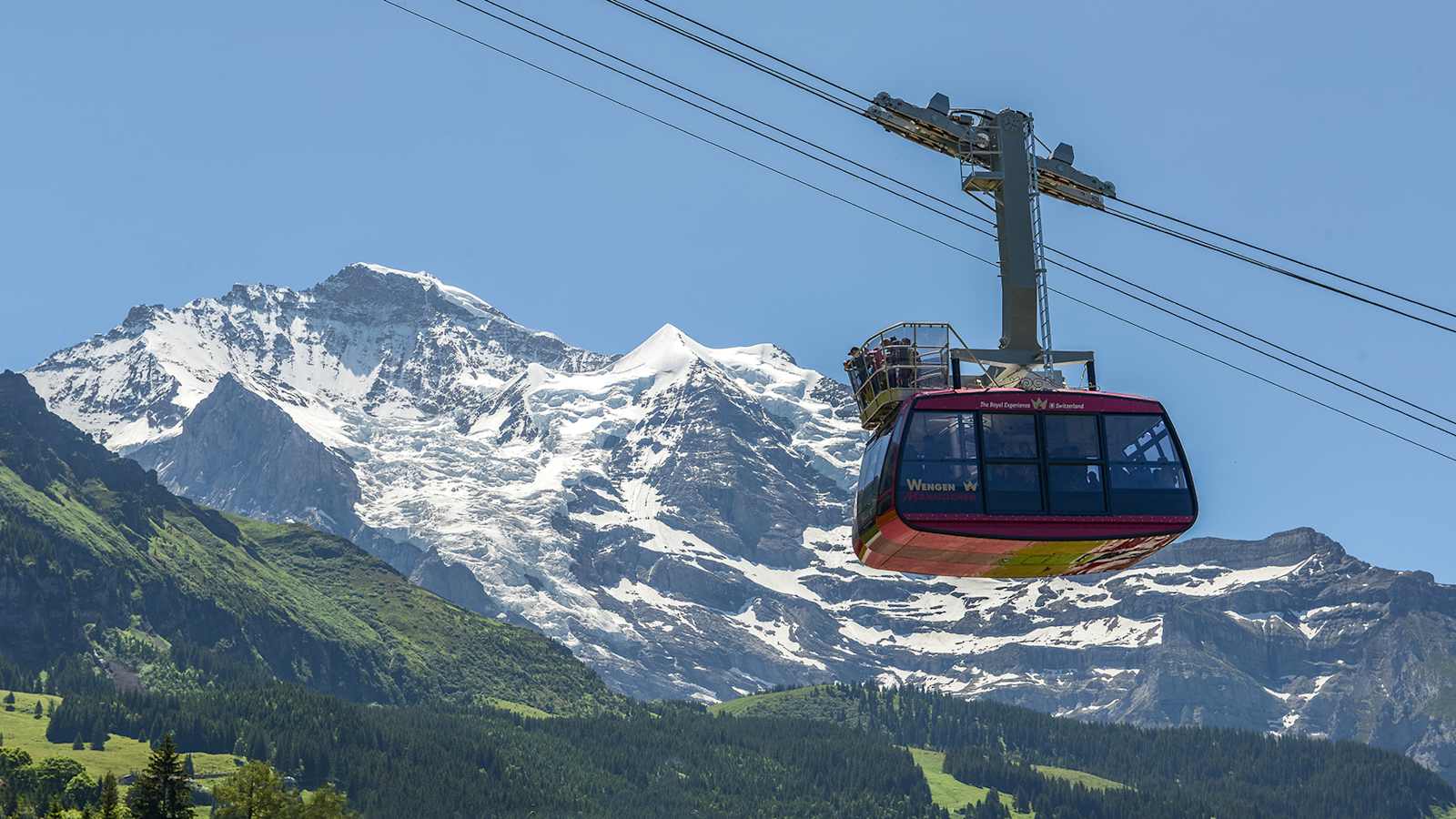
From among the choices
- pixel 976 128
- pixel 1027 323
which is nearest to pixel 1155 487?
pixel 1027 323

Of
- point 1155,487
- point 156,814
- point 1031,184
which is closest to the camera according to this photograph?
point 1031,184

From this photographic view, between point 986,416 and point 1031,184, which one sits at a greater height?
point 1031,184

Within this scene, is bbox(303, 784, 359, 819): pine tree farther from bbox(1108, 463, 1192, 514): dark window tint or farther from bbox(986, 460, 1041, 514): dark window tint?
bbox(1108, 463, 1192, 514): dark window tint

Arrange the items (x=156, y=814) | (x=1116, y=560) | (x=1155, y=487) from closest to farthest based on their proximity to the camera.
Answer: (x=1155, y=487) < (x=1116, y=560) < (x=156, y=814)

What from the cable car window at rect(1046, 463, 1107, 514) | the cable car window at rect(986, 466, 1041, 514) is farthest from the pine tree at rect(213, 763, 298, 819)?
the cable car window at rect(1046, 463, 1107, 514)

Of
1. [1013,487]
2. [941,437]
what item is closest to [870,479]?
[941,437]

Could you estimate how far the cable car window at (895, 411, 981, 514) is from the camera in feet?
202

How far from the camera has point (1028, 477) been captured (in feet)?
204

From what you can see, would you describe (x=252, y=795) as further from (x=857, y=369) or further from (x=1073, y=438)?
(x=1073, y=438)

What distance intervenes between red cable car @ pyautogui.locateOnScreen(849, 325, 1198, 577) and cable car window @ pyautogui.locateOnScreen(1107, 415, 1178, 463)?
0.03 metres

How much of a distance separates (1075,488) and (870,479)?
25.5 ft

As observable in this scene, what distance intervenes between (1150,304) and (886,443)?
1035cm

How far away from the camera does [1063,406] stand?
2483 inches

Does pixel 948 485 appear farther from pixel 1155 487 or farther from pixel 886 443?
pixel 1155 487
